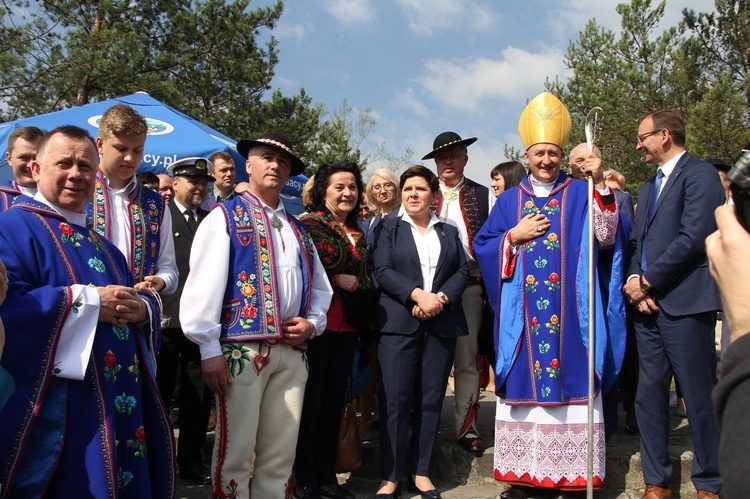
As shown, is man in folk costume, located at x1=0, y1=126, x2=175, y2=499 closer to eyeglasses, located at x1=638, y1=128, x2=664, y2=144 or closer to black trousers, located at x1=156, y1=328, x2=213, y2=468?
black trousers, located at x1=156, y1=328, x2=213, y2=468

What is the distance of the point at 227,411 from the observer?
3428mm

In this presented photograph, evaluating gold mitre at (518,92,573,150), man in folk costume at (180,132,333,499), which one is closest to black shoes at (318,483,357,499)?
man in folk costume at (180,132,333,499)

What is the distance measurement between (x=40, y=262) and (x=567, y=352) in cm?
314

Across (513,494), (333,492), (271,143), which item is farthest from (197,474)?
(271,143)

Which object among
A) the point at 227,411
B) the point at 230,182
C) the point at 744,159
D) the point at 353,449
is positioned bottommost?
the point at 353,449

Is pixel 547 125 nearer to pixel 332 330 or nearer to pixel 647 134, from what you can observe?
pixel 647 134

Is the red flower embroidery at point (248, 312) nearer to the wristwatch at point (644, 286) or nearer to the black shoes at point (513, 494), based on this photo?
the black shoes at point (513, 494)

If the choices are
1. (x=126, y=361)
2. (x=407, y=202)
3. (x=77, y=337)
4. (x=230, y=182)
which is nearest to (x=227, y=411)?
(x=126, y=361)

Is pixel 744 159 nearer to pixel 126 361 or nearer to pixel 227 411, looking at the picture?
pixel 126 361

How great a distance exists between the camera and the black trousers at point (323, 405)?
13.7 ft

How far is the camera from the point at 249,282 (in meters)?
3.49

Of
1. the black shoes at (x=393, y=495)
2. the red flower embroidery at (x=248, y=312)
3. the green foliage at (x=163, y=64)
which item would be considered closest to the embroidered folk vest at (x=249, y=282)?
the red flower embroidery at (x=248, y=312)

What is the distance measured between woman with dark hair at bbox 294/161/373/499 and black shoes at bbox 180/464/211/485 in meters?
0.67

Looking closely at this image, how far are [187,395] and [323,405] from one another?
987 millimetres
